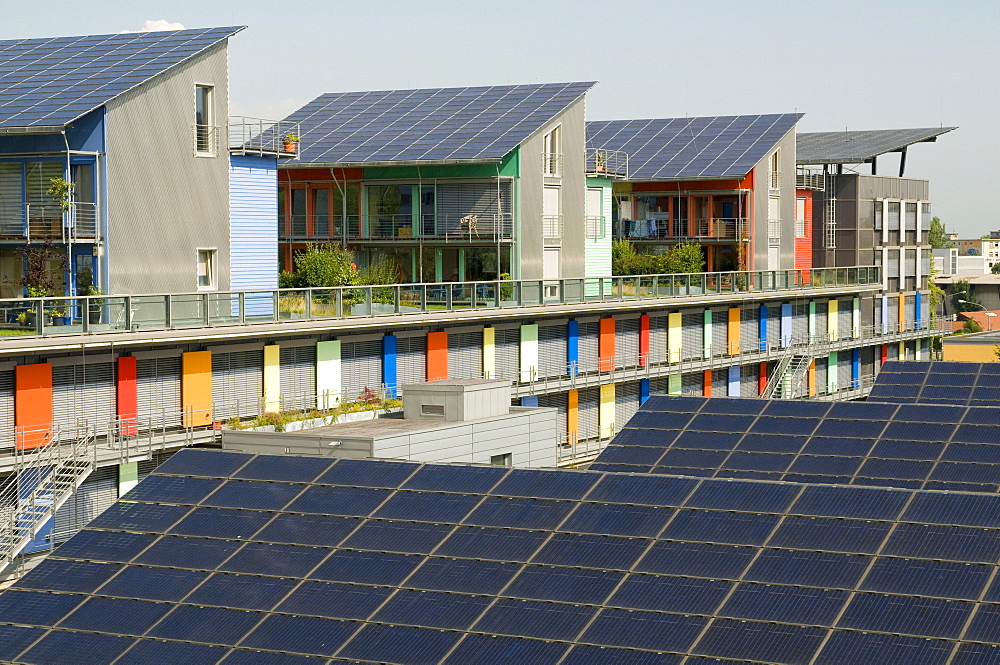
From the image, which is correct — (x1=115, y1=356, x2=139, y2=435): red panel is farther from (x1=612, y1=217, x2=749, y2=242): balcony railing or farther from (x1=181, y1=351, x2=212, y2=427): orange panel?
(x1=612, y1=217, x2=749, y2=242): balcony railing

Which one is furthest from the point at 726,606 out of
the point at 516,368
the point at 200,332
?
the point at 516,368

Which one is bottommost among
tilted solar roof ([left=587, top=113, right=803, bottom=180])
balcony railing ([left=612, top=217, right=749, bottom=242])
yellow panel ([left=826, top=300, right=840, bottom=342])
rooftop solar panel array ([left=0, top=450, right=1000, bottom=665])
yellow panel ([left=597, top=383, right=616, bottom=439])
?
yellow panel ([left=597, top=383, right=616, bottom=439])

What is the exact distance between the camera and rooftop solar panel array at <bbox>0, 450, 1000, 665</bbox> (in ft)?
51.1

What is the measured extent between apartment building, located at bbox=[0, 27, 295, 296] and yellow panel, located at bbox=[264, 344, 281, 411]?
3.55 m

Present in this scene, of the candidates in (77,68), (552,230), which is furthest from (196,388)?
(552,230)

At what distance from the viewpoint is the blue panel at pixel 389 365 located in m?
47.6

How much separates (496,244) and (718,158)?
19.8 meters

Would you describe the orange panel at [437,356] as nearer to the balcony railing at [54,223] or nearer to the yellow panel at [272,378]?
the yellow panel at [272,378]

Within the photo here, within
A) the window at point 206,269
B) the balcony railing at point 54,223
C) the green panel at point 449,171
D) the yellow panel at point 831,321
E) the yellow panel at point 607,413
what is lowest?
the yellow panel at point 607,413

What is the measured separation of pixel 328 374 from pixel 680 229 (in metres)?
32.8

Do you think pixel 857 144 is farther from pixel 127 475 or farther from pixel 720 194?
pixel 127 475

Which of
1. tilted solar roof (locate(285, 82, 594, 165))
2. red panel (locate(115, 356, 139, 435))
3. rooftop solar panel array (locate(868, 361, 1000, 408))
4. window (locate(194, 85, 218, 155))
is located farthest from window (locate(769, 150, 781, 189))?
red panel (locate(115, 356, 139, 435))

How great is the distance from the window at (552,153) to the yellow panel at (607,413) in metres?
9.30

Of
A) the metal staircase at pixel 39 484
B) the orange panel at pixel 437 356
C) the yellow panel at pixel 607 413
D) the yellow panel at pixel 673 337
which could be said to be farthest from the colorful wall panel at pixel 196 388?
the yellow panel at pixel 673 337
